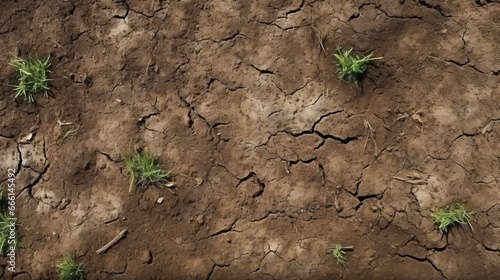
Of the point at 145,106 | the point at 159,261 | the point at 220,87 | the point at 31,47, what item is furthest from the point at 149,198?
the point at 31,47

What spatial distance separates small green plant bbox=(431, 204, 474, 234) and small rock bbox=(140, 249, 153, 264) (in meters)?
2.15

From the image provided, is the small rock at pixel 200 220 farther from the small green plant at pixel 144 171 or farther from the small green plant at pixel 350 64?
the small green plant at pixel 350 64

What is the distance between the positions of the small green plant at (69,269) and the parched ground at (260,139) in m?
0.06

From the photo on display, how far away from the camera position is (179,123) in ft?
12.5

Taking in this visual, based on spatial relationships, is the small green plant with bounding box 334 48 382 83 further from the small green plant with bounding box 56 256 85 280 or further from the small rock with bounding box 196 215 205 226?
the small green plant with bounding box 56 256 85 280

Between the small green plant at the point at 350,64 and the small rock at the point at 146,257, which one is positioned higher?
the small green plant at the point at 350,64

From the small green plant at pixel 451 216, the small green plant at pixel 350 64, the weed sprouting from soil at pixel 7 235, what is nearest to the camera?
the small green plant at pixel 451 216

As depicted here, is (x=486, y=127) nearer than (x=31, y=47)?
Yes

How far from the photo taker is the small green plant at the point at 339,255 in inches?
141

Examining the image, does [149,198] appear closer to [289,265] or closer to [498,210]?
[289,265]

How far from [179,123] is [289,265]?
4.55ft

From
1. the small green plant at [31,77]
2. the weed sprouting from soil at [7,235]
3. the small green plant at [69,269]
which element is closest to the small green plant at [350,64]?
the small green plant at [31,77]

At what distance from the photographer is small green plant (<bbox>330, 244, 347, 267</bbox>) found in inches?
141

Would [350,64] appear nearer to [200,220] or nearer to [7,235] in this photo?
[200,220]
